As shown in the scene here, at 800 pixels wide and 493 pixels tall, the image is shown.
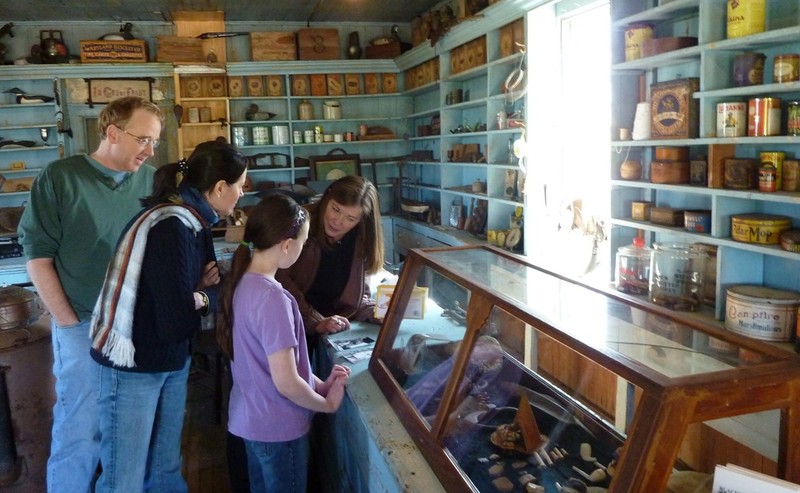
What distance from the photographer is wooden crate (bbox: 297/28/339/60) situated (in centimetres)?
710

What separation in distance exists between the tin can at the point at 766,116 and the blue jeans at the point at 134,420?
239 centimetres

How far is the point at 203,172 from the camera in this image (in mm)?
1960

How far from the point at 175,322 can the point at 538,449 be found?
1.10 metres

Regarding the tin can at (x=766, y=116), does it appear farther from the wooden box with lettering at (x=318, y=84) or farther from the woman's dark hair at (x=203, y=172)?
the wooden box with lettering at (x=318, y=84)

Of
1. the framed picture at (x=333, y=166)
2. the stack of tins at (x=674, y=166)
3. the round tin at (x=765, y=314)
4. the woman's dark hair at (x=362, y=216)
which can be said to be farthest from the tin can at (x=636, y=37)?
the framed picture at (x=333, y=166)

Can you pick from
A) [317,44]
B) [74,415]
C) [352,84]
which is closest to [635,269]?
[74,415]

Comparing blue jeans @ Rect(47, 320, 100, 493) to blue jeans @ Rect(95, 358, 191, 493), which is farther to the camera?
blue jeans @ Rect(47, 320, 100, 493)

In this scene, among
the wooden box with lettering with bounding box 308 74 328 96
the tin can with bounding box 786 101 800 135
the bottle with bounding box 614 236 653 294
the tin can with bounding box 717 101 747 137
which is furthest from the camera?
the wooden box with lettering with bounding box 308 74 328 96

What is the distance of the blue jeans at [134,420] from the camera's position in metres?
2.05

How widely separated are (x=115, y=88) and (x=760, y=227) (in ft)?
21.1

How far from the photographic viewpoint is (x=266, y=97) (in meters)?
7.11

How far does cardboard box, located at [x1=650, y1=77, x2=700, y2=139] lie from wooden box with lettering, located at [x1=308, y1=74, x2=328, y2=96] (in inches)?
184

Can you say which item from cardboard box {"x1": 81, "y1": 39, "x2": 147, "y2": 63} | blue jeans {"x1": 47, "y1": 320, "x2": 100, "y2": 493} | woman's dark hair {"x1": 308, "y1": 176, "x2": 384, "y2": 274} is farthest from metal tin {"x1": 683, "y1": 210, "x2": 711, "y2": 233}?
cardboard box {"x1": 81, "y1": 39, "x2": 147, "y2": 63}

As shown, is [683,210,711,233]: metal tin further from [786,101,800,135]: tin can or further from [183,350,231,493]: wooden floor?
[183,350,231,493]: wooden floor
